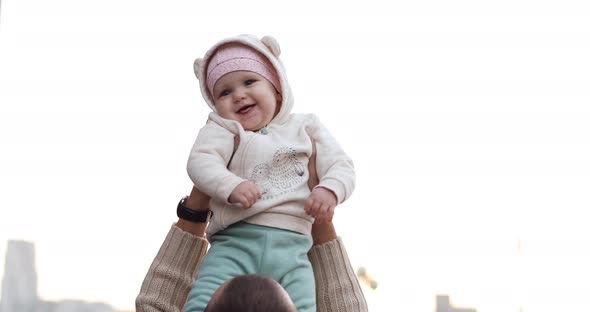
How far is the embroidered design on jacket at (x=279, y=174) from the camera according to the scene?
4.09ft

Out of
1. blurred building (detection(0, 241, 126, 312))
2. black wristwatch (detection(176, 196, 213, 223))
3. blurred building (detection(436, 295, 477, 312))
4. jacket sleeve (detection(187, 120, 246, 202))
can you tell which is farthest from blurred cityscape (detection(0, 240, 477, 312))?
jacket sleeve (detection(187, 120, 246, 202))

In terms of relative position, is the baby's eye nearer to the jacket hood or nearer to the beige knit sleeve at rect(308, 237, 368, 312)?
the jacket hood

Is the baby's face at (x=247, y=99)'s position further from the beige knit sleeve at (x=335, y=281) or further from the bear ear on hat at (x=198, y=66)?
the beige knit sleeve at (x=335, y=281)

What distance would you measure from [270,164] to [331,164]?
0.32ft

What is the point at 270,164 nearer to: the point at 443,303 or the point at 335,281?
the point at 335,281

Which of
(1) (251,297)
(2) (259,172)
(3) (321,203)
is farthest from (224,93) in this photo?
(1) (251,297)

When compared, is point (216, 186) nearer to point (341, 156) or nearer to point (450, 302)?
point (341, 156)

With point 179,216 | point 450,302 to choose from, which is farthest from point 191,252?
point 450,302

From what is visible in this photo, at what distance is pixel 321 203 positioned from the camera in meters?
1.21

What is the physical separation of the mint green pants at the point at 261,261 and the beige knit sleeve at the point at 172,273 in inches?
5.4

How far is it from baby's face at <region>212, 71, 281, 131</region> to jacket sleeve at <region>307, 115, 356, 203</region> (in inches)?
3.2

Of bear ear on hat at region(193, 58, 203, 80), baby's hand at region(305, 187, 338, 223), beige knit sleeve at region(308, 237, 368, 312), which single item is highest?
bear ear on hat at region(193, 58, 203, 80)

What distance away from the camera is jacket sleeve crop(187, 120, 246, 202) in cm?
121

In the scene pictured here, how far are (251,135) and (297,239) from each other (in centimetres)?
17
